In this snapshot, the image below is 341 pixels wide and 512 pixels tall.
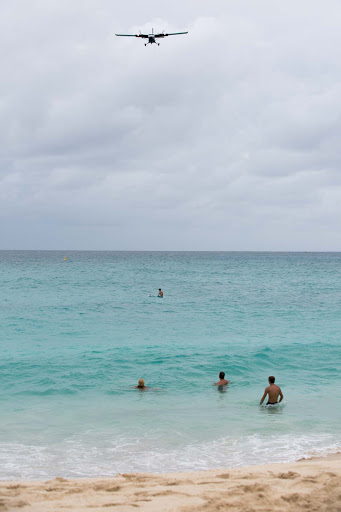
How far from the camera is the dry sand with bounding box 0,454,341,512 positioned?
6367mm

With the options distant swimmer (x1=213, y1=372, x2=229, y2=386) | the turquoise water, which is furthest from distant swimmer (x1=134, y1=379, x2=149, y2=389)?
distant swimmer (x1=213, y1=372, x2=229, y2=386)

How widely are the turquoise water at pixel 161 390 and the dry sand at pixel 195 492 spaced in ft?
3.64

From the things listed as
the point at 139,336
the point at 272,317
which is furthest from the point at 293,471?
→ the point at 272,317

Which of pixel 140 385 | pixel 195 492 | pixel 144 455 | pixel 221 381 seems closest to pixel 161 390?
pixel 140 385

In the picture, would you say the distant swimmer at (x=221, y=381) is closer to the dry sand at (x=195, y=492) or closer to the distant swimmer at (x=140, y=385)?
the distant swimmer at (x=140, y=385)

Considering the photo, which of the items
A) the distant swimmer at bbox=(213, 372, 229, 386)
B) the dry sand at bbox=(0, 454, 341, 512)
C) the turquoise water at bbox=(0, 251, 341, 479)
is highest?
the dry sand at bbox=(0, 454, 341, 512)

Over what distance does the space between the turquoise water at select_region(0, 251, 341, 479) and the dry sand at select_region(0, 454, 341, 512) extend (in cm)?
111

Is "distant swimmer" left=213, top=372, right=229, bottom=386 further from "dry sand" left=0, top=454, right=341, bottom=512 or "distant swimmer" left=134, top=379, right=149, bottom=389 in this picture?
"dry sand" left=0, top=454, right=341, bottom=512

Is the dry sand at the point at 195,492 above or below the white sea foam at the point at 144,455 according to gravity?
above

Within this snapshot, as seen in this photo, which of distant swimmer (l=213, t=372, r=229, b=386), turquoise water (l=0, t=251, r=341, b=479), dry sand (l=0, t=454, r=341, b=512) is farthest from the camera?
distant swimmer (l=213, t=372, r=229, b=386)

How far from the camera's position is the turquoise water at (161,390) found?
962cm

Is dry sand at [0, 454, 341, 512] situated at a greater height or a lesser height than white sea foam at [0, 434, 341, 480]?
greater

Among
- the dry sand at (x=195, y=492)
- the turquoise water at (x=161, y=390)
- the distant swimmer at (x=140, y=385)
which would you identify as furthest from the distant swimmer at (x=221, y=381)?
the dry sand at (x=195, y=492)

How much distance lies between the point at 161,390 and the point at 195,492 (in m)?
7.83
